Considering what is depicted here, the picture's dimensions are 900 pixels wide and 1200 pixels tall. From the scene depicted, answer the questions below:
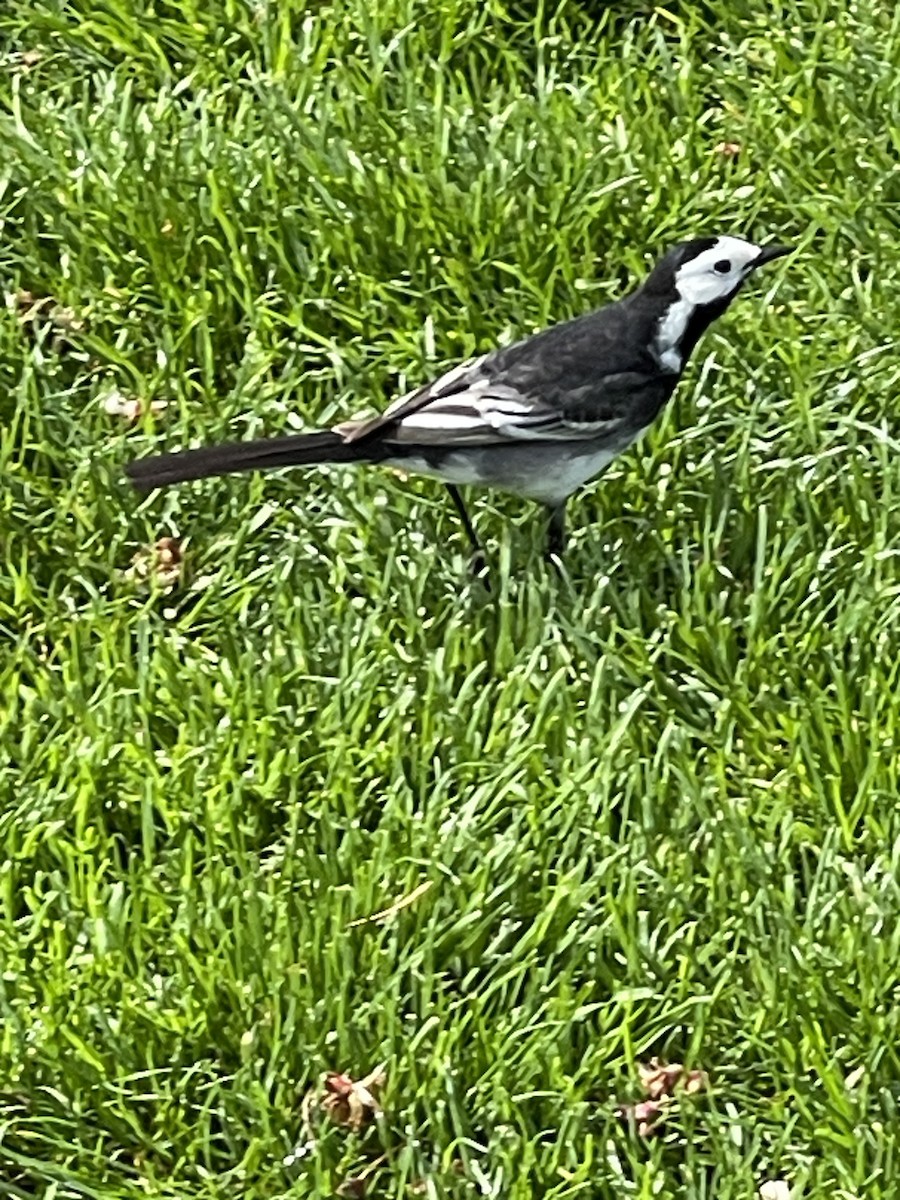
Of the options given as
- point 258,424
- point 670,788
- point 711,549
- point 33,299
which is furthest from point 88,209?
point 670,788

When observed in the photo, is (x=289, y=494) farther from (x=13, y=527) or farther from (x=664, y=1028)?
(x=664, y=1028)

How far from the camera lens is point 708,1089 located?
360 centimetres

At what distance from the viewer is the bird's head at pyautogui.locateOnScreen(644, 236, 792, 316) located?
464 centimetres

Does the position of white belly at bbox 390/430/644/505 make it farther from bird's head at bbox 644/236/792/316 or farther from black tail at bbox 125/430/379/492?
bird's head at bbox 644/236/792/316

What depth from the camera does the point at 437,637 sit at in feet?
14.4

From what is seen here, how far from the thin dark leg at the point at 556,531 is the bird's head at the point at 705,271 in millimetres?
506

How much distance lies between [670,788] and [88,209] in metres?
2.22

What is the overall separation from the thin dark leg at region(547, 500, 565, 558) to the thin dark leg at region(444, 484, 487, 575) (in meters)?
0.14

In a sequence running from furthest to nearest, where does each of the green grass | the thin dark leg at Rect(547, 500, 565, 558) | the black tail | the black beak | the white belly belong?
the black beak
the thin dark leg at Rect(547, 500, 565, 558)
the white belly
the black tail
the green grass

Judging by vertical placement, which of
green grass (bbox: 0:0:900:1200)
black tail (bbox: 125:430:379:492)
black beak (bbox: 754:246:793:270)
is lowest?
green grass (bbox: 0:0:900:1200)

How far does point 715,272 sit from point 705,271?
2 centimetres

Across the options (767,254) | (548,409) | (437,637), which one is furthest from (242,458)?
(767,254)

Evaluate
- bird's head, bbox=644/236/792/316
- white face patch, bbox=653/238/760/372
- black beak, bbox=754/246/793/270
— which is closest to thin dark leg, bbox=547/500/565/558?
white face patch, bbox=653/238/760/372

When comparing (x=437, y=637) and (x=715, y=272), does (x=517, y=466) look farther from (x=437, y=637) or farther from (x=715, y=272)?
(x=715, y=272)
